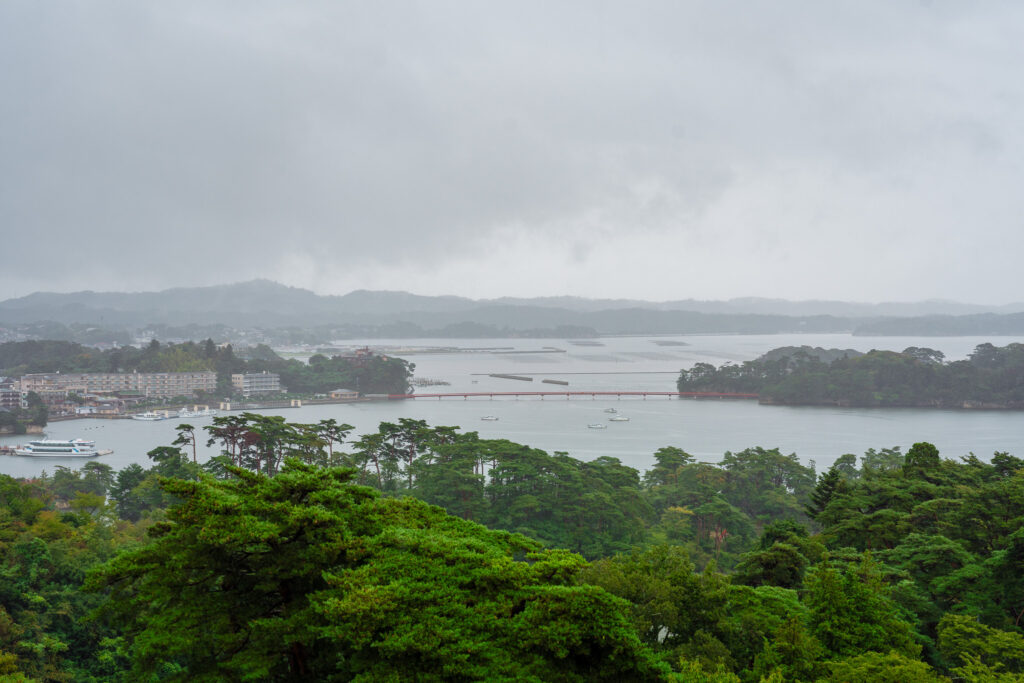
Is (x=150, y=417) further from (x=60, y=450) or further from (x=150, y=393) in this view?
(x=60, y=450)

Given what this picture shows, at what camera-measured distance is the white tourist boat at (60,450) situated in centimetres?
2341

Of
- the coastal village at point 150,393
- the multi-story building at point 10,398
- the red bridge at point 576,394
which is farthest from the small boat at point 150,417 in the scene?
the red bridge at point 576,394

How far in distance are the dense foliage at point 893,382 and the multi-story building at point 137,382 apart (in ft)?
96.9

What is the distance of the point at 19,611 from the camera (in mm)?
6566

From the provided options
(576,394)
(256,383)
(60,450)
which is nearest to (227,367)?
(256,383)

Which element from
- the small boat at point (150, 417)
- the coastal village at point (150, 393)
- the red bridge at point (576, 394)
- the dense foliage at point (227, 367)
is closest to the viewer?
the small boat at point (150, 417)

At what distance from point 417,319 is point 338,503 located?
134874 mm

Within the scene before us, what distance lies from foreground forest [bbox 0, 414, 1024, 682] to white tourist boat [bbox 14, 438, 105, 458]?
1607 centimetres

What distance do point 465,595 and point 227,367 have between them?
43303 millimetres

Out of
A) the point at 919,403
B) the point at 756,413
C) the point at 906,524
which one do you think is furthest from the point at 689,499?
the point at 919,403

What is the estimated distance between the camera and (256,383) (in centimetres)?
4191

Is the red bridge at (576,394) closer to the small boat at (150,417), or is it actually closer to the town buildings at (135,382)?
the town buildings at (135,382)

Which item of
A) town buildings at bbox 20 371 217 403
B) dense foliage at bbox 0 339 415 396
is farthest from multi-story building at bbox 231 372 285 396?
town buildings at bbox 20 371 217 403

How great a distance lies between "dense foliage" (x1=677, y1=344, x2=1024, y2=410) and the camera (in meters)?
36.4
